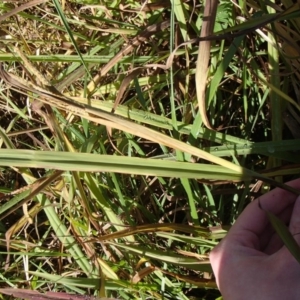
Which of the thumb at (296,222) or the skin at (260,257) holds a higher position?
the thumb at (296,222)

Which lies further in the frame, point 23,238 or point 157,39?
point 23,238

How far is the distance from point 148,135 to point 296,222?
1.12 feet

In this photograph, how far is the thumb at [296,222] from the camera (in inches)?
38.7

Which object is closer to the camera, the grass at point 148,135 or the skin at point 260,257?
the skin at point 260,257

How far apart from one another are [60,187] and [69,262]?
10.0 inches

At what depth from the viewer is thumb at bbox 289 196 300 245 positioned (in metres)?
0.98

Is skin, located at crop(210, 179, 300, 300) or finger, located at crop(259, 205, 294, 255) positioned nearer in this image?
skin, located at crop(210, 179, 300, 300)

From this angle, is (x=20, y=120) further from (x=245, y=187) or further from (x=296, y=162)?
(x=296, y=162)

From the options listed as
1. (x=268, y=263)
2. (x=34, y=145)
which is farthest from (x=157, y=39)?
(x=268, y=263)

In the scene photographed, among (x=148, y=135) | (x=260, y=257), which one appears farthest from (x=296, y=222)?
(x=148, y=135)

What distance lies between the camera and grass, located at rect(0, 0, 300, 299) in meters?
1.15

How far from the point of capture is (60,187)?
1360 millimetres

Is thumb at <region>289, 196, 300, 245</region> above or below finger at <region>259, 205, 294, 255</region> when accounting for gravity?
above

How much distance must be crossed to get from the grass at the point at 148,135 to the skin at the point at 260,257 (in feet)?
0.22
